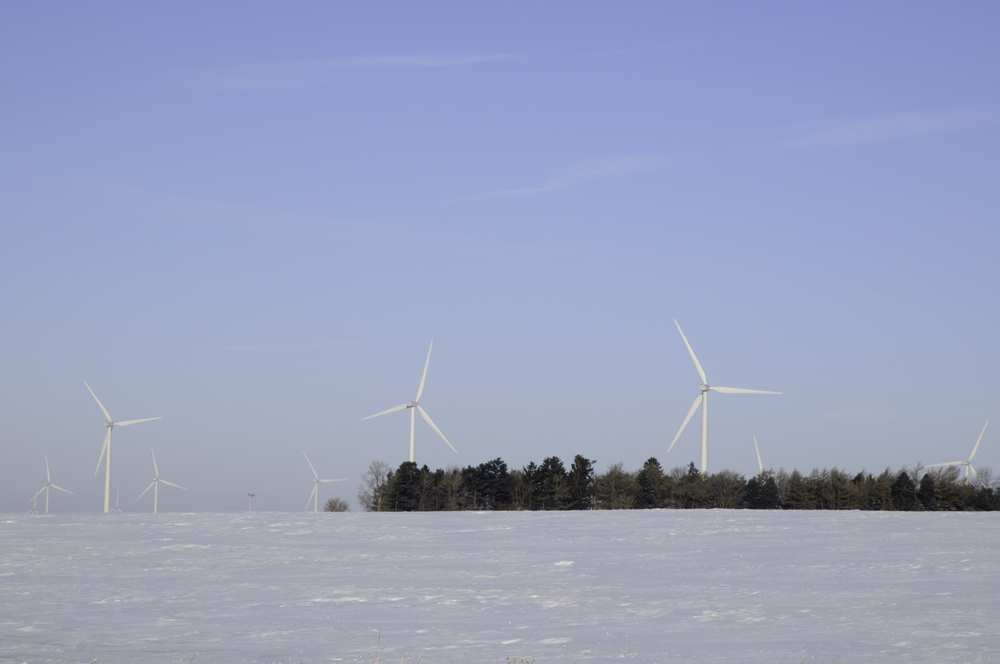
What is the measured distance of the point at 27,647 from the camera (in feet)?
63.7

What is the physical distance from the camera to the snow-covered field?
1914cm

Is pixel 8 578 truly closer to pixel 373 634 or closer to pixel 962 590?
pixel 373 634

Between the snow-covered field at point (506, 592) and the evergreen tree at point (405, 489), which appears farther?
the evergreen tree at point (405, 489)

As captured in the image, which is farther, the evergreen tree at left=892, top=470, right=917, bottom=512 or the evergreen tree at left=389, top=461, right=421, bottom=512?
the evergreen tree at left=389, top=461, right=421, bottom=512

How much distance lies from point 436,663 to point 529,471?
7852cm

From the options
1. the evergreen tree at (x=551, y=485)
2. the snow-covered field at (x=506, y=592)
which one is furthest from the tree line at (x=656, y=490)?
the snow-covered field at (x=506, y=592)

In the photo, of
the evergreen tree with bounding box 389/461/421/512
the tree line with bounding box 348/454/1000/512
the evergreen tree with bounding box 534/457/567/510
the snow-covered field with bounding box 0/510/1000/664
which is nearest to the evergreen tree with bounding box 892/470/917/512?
the tree line with bounding box 348/454/1000/512

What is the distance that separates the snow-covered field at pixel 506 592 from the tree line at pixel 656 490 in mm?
44947

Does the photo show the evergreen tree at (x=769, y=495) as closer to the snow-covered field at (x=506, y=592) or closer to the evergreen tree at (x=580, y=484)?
the evergreen tree at (x=580, y=484)

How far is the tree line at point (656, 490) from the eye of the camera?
286 feet

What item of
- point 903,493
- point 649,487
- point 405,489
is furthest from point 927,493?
point 405,489

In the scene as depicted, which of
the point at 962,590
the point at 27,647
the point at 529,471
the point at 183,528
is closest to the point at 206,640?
the point at 27,647

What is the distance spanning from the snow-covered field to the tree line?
4495 centimetres

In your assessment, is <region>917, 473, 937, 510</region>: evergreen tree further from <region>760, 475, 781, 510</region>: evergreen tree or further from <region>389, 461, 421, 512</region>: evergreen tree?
<region>389, 461, 421, 512</region>: evergreen tree
